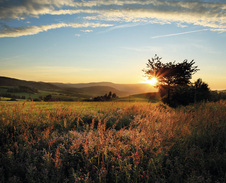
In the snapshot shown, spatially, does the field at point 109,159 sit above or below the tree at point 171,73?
below

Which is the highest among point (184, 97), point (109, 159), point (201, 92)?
point (201, 92)

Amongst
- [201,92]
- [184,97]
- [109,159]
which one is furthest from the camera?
[201,92]

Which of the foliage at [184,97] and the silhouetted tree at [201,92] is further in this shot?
the silhouetted tree at [201,92]

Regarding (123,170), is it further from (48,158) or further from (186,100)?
(186,100)

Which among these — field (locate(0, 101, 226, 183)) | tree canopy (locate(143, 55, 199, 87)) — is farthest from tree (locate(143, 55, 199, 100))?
field (locate(0, 101, 226, 183))

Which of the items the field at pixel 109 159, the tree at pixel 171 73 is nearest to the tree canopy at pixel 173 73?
the tree at pixel 171 73

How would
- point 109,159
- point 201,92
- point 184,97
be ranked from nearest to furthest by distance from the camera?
point 109,159, point 184,97, point 201,92

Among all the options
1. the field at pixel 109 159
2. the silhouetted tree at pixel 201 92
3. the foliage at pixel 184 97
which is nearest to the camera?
the field at pixel 109 159

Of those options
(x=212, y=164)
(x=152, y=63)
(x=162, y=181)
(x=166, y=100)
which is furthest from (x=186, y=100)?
(x=162, y=181)

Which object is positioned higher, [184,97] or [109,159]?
[184,97]

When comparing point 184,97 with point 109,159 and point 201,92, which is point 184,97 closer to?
point 201,92

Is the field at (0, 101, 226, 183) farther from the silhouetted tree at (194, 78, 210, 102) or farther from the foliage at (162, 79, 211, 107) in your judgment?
the silhouetted tree at (194, 78, 210, 102)

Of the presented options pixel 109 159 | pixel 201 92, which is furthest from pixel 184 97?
pixel 109 159

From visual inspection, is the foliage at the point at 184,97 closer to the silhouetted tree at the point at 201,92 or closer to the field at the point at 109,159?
the silhouetted tree at the point at 201,92
